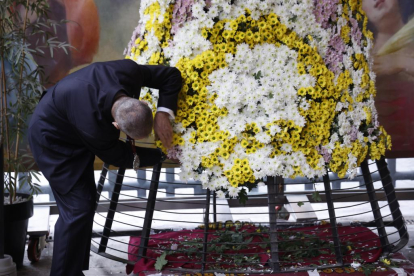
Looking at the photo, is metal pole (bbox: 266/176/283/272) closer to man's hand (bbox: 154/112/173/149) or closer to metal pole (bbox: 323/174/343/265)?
metal pole (bbox: 323/174/343/265)

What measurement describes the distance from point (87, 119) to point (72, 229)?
885 millimetres

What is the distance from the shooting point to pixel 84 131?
3512mm

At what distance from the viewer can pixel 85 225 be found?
3910mm

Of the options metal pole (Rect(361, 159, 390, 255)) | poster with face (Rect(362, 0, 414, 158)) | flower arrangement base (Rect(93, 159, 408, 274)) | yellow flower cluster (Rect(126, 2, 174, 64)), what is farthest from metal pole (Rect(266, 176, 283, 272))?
poster with face (Rect(362, 0, 414, 158))

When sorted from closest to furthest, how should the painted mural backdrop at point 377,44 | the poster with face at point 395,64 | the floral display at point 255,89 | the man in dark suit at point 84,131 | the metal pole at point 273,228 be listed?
the man in dark suit at point 84,131, the floral display at point 255,89, the metal pole at point 273,228, the painted mural backdrop at point 377,44, the poster with face at point 395,64

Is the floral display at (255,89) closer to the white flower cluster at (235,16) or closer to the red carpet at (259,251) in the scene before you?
the white flower cluster at (235,16)

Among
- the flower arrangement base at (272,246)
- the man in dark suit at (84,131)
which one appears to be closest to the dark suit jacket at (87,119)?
the man in dark suit at (84,131)

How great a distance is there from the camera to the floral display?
3822 mm

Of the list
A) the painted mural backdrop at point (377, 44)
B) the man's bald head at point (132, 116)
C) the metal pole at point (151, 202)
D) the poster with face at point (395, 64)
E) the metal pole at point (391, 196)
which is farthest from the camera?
the poster with face at point (395, 64)

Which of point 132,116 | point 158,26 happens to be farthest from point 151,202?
point 158,26

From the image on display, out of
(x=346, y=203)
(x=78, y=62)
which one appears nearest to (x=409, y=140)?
(x=346, y=203)

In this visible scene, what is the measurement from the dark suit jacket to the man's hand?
82 millimetres

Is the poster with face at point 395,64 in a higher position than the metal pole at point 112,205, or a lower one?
higher

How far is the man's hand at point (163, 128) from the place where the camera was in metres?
3.84
